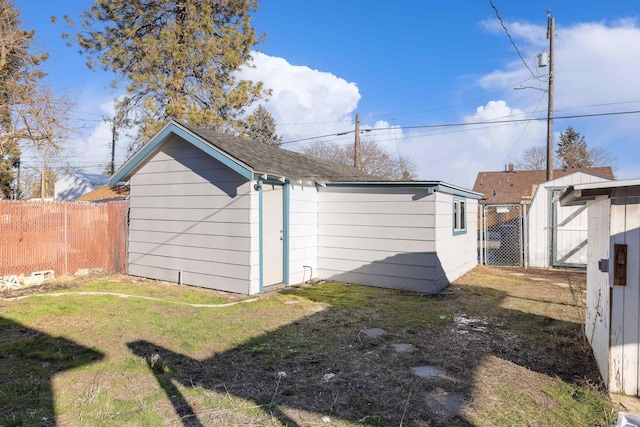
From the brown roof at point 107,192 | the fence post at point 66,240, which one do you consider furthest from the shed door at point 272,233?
the brown roof at point 107,192

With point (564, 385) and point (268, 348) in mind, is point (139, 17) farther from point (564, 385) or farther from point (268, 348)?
point (564, 385)

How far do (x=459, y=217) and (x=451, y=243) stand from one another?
1107mm

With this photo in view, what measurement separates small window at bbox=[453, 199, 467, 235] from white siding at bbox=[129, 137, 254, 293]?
508 cm

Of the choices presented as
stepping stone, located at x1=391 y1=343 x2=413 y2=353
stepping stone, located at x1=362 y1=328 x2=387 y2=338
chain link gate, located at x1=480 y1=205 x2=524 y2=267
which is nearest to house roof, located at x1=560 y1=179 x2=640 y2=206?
stepping stone, located at x1=391 y1=343 x2=413 y2=353

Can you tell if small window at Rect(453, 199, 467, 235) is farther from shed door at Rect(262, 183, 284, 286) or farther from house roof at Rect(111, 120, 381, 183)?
shed door at Rect(262, 183, 284, 286)

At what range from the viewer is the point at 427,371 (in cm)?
400

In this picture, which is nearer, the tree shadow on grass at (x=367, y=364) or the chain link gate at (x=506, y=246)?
the tree shadow on grass at (x=367, y=364)

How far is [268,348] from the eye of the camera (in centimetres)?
468

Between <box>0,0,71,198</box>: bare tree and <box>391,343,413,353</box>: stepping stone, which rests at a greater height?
<box>0,0,71,198</box>: bare tree

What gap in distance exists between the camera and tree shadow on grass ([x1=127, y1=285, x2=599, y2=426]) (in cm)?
317

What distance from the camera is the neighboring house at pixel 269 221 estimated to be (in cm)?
782

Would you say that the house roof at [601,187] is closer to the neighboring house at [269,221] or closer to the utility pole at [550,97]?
the neighboring house at [269,221]

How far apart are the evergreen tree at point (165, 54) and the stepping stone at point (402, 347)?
13432 millimetres

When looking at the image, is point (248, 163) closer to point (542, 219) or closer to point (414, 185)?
point (414, 185)
